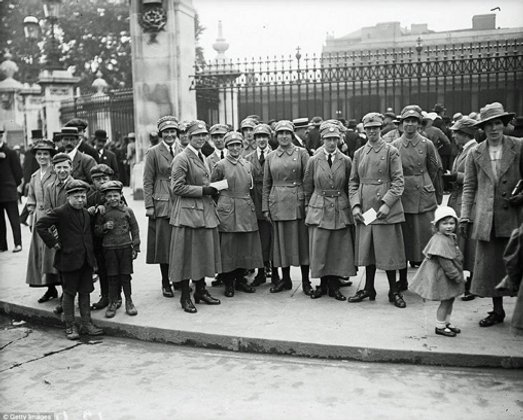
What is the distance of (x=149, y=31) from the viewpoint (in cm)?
1406

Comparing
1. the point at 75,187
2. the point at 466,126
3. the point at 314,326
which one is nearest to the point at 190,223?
the point at 75,187

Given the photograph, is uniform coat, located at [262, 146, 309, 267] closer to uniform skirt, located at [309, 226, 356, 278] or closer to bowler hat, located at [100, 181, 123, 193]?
uniform skirt, located at [309, 226, 356, 278]

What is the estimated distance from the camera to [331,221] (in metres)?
7.07

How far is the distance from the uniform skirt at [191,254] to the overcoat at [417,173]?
241cm

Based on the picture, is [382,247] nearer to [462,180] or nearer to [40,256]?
[462,180]

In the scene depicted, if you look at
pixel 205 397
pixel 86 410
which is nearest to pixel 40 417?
pixel 86 410

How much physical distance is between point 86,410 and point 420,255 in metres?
4.35

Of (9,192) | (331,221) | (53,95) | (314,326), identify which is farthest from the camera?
(53,95)

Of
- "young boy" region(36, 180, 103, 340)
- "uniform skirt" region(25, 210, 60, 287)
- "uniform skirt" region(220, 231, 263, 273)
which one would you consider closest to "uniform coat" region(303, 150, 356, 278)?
"uniform skirt" region(220, 231, 263, 273)

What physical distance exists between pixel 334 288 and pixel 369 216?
100 cm

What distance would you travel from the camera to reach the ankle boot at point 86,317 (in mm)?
6492

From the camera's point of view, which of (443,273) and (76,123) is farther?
(76,123)

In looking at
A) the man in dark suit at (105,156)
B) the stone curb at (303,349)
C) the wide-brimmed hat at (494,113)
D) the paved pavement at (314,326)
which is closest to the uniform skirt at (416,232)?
the paved pavement at (314,326)

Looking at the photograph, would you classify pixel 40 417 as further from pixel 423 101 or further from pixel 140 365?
pixel 423 101
